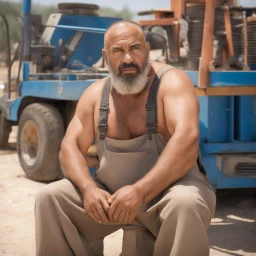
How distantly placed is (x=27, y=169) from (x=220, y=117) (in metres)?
2.81

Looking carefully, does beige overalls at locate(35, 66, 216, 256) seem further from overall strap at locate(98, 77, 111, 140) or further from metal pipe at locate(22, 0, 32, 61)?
metal pipe at locate(22, 0, 32, 61)

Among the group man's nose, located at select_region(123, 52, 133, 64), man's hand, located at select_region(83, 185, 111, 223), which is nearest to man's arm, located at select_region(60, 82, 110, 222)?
man's hand, located at select_region(83, 185, 111, 223)

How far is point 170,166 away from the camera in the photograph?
10.6 feet

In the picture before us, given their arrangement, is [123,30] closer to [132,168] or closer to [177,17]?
[132,168]

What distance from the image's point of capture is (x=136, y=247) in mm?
3383

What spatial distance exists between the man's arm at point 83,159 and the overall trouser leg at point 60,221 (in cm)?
9

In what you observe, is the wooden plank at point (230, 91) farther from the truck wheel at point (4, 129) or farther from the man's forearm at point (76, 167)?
the truck wheel at point (4, 129)

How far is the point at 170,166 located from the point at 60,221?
0.66 m

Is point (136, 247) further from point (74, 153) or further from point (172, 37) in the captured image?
point (172, 37)

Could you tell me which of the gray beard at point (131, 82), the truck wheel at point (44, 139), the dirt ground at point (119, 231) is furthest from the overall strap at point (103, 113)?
the truck wheel at point (44, 139)

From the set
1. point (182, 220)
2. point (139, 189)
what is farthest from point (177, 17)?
point (182, 220)

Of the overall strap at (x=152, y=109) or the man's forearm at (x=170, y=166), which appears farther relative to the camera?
the overall strap at (x=152, y=109)

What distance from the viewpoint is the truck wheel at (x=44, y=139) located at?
6.70 metres

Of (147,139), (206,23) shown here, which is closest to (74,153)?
(147,139)
